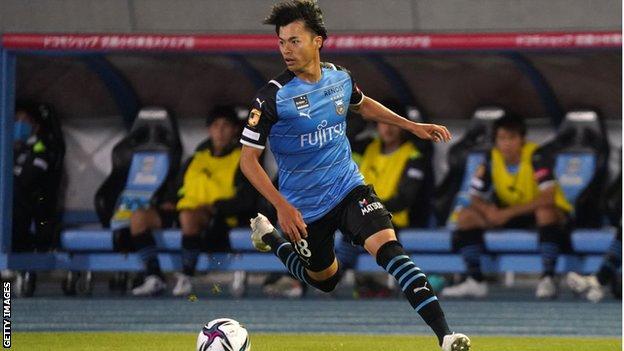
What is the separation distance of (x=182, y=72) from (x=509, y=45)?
149 inches

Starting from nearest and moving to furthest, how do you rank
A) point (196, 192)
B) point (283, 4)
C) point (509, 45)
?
point (283, 4), point (509, 45), point (196, 192)

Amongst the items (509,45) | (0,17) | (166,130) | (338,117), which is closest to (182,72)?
(166,130)

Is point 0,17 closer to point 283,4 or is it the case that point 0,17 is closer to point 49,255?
point 49,255

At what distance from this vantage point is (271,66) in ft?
52.5

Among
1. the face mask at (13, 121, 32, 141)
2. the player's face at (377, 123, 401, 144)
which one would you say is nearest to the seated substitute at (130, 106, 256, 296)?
the player's face at (377, 123, 401, 144)

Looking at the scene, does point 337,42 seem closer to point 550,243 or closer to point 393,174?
point 393,174

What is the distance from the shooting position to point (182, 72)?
16344 millimetres

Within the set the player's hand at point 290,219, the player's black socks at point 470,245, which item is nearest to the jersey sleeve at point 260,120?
the player's hand at point 290,219

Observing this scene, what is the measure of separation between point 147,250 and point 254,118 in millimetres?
7246

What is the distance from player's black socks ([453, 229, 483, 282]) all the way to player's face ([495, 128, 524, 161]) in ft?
3.18

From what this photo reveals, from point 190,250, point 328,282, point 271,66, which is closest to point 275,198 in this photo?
point 328,282

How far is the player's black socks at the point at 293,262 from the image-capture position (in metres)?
9.29

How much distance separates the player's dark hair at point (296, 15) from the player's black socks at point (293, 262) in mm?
1702

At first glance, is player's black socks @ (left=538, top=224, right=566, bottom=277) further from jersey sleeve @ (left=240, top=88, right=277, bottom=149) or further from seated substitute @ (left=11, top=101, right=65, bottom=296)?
jersey sleeve @ (left=240, top=88, right=277, bottom=149)
